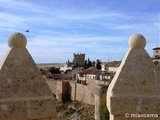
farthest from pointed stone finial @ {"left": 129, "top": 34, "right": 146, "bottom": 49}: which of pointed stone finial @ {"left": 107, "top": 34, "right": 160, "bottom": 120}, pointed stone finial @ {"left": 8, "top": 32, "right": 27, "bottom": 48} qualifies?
pointed stone finial @ {"left": 8, "top": 32, "right": 27, "bottom": 48}

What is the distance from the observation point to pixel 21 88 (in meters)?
4.07

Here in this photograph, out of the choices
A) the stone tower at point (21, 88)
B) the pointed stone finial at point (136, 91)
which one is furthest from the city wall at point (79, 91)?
the stone tower at point (21, 88)

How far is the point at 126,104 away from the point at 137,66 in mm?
580

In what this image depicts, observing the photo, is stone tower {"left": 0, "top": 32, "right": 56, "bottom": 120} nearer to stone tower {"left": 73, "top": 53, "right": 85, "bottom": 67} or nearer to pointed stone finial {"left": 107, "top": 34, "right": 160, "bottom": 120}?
pointed stone finial {"left": 107, "top": 34, "right": 160, "bottom": 120}

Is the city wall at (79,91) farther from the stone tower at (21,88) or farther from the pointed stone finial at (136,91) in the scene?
the stone tower at (21,88)

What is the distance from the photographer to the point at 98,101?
2625 cm

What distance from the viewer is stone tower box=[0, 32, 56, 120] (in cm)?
403

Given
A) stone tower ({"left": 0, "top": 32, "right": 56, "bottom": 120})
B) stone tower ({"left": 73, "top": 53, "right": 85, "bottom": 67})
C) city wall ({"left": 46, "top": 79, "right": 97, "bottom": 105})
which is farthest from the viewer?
stone tower ({"left": 73, "top": 53, "right": 85, "bottom": 67})

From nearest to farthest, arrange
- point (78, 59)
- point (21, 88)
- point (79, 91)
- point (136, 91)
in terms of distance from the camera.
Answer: point (21, 88), point (136, 91), point (79, 91), point (78, 59)

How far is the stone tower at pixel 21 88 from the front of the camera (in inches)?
159

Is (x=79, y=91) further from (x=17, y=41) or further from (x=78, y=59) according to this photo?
(x=78, y=59)

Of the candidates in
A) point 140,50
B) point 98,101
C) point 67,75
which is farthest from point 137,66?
point 67,75

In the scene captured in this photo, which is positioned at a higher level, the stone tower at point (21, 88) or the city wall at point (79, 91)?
the stone tower at point (21, 88)

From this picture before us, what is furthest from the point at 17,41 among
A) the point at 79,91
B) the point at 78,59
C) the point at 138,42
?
the point at 78,59
